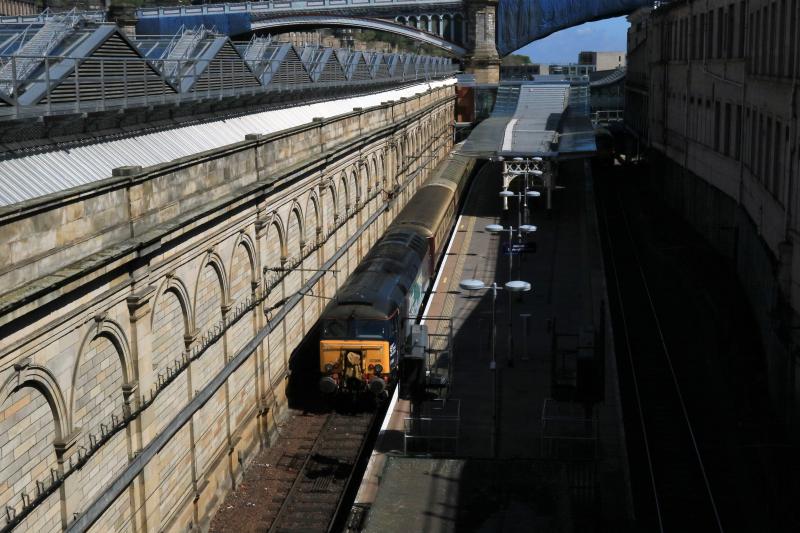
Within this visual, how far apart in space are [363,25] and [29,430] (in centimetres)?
11228

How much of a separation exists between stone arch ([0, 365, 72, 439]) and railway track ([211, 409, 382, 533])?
22.4 feet

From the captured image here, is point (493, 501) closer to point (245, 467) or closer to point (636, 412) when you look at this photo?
point (245, 467)

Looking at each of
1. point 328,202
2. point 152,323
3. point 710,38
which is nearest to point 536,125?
point 710,38

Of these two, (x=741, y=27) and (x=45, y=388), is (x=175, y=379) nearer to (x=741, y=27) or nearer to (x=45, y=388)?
(x=45, y=388)

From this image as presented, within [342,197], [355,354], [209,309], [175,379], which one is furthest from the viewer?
[342,197]

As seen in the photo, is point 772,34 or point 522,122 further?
point 522,122

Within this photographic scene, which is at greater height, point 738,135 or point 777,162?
point 738,135

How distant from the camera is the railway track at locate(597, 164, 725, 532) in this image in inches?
867

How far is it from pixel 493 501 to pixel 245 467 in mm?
9801

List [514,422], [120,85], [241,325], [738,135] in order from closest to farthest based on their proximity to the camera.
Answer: [120,85] < [241,325] < [514,422] < [738,135]

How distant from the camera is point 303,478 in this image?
24.5m

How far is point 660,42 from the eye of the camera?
61.7m

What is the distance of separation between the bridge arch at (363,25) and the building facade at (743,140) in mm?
59698

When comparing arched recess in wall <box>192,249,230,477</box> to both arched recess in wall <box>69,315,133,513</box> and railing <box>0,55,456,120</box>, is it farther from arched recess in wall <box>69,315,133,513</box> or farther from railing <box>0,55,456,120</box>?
railing <box>0,55,456,120</box>
